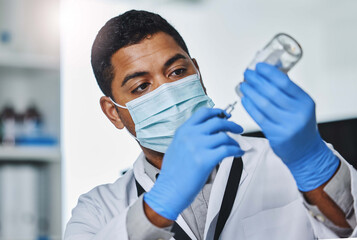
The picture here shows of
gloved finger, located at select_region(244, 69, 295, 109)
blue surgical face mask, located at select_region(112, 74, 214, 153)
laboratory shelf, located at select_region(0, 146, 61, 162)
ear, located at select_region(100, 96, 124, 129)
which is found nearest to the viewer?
gloved finger, located at select_region(244, 69, 295, 109)

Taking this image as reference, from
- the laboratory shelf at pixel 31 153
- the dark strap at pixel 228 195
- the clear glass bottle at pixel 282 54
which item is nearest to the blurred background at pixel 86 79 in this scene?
the laboratory shelf at pixel 31 153

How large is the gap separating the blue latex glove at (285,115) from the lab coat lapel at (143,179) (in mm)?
317

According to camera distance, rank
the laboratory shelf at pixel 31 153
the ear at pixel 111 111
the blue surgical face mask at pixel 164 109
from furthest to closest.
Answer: the laboratory shelf at pixel 31 153, the ear at pixel 111 111, the blue surgical face mask at pixel 164 109

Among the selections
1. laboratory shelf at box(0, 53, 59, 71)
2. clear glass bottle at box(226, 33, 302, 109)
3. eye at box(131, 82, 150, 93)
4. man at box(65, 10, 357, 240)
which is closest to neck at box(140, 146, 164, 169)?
man at box(65, 10, 357, 240)

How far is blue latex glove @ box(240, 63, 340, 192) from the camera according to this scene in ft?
3.36

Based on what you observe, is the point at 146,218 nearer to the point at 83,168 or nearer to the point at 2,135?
the point at 83,168

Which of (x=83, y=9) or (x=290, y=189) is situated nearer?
(x=290, y=189)

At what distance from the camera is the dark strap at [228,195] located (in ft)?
4.15

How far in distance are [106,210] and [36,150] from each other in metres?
0.45

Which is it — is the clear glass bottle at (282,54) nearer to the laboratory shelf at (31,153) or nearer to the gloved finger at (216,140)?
the gloved finger at (216,140)

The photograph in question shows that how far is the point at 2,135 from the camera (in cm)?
164

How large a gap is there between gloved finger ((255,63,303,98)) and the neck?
37 centimetres

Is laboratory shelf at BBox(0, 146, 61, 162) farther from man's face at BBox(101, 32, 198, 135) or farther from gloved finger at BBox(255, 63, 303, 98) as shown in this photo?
gloved finger at BBox(255, 63, 303, 98)

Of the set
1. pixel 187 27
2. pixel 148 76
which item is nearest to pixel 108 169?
Answer: pixel 148 76
